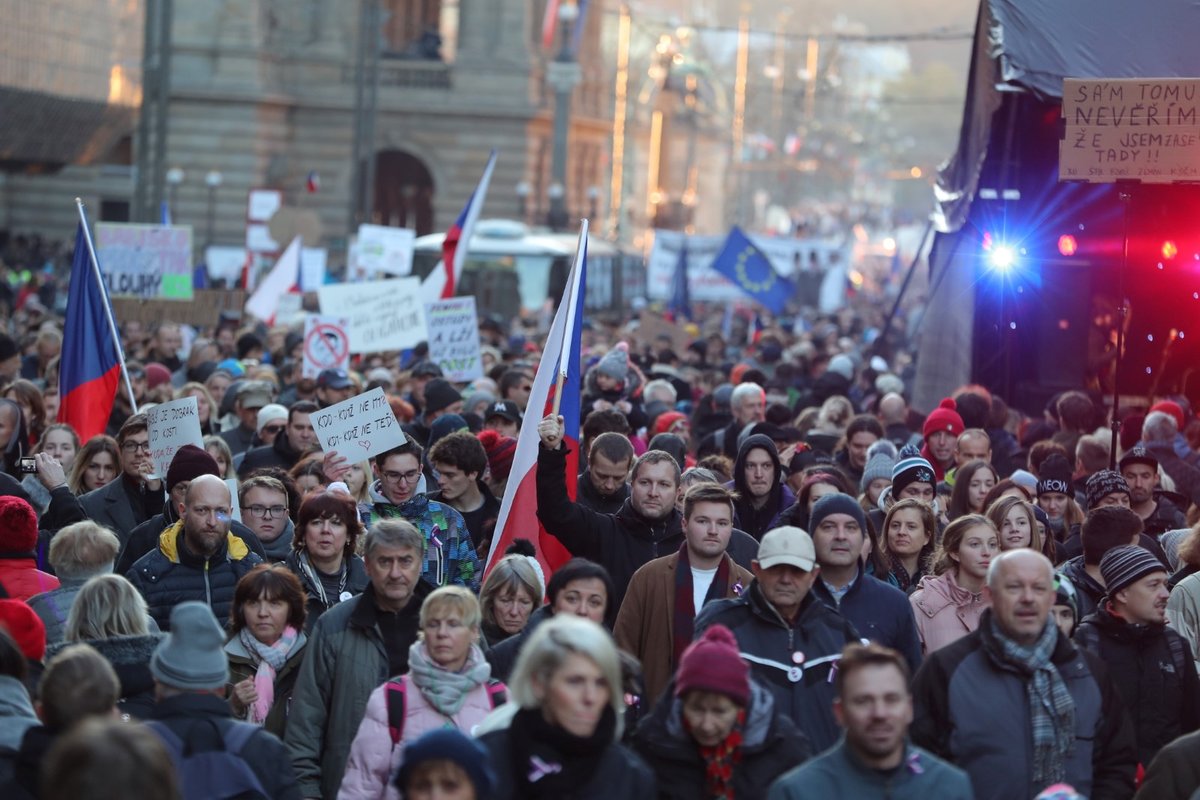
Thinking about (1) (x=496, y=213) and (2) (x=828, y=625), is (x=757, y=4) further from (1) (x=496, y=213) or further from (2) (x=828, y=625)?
(2) (x=828, y=625)

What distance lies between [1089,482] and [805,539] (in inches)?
147

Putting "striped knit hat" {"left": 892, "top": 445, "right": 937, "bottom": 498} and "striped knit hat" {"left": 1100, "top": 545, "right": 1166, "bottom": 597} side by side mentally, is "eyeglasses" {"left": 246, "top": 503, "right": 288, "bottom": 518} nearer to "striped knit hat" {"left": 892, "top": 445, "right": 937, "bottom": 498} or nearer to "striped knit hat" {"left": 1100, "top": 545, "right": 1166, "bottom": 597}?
"striped knit hat" {"left": 892, "top": 445, "right": 937, "bottom": 498}

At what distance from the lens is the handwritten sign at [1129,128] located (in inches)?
457

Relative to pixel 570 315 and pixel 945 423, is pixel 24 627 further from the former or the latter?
pixel 945 423

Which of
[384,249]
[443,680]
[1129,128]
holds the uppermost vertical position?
[1129,128]

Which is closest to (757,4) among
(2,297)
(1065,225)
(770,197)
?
(770,197)

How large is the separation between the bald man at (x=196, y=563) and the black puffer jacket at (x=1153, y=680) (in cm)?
303

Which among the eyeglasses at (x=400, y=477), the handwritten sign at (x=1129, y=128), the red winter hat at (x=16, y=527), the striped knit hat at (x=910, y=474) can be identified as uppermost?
the handwritten sign at (x=1129, y=128)

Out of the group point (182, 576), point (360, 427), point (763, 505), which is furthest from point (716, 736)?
point (360, 427)

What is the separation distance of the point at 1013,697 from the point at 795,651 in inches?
27.5

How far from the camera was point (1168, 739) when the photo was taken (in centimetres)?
729

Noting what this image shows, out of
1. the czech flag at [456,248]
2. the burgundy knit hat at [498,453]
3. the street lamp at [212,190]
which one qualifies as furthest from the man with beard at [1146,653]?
the street lamp at [212,190]

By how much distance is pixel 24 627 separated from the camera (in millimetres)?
6488

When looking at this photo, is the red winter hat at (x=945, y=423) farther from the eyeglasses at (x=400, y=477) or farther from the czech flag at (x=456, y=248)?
the czech flag at (x=456, y=248)
